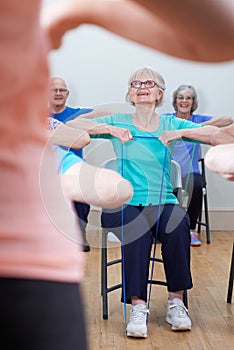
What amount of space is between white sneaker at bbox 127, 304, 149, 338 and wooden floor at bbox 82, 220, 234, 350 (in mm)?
27

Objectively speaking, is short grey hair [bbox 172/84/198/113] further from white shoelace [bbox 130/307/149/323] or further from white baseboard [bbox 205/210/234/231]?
white shoelace [bbox 130/307/149/323]

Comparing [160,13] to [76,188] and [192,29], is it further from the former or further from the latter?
[76,188]

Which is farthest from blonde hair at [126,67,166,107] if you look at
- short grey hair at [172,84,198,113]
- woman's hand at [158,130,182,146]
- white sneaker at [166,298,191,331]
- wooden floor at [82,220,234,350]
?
short grey hair at [172,84,198,113]

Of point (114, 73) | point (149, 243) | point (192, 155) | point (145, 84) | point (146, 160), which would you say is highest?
point (114, 73)

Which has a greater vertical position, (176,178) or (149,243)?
(176,178)

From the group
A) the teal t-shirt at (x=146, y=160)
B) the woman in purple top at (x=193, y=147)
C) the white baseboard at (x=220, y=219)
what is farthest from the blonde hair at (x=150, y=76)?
the white baseboard at (x=220, y=219)

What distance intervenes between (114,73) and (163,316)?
107 inches

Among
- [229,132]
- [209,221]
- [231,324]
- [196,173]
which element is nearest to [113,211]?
[231,324]

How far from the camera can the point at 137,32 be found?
617mm

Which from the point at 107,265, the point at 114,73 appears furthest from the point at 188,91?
the point at 107,265

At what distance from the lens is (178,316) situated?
9.23ft

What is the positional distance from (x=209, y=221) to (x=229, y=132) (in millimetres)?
4317

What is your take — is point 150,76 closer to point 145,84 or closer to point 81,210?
point 145,84

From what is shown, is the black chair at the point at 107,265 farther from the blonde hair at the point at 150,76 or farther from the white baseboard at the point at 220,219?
the white baseboard at the point at 220,219
